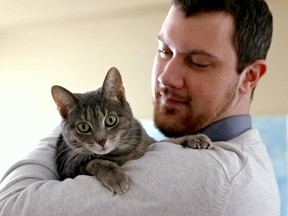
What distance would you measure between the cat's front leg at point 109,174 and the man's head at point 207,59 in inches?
12.4

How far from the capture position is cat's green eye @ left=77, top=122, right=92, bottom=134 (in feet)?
3.93

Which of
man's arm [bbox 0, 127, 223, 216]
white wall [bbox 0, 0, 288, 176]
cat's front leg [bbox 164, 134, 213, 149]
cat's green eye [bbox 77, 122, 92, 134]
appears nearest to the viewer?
man's arm [bbox 0, 127, 223, 216]

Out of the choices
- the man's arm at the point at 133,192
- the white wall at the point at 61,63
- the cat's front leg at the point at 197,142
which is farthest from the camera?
the white wall at the point at 61,63

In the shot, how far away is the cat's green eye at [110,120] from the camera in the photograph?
120cm

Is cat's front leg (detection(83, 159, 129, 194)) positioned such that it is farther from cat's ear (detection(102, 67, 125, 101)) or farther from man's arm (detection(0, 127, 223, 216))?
cat's ear (detection(102, 67, 125, 101))

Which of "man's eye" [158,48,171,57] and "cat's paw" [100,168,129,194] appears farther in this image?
"man's eye" [158,48,171,57]

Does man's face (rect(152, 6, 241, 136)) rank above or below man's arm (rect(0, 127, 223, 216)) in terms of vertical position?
above

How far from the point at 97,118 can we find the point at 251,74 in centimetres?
52

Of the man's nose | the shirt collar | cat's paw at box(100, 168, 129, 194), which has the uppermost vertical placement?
the man's nose

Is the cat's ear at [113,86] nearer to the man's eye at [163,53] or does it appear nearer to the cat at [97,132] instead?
the cat at [97,132]

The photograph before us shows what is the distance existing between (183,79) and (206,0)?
246 millimetres

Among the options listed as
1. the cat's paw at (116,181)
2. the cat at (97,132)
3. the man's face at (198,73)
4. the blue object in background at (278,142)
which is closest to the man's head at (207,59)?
the man's face at (198,73)

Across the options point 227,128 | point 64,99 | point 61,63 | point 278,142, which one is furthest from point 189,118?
point 61,63

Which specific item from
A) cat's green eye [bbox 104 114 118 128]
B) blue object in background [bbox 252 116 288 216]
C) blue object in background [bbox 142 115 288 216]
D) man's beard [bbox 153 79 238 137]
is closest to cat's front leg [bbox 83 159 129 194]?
cat's green eye [bbox 104 114 118 128]
